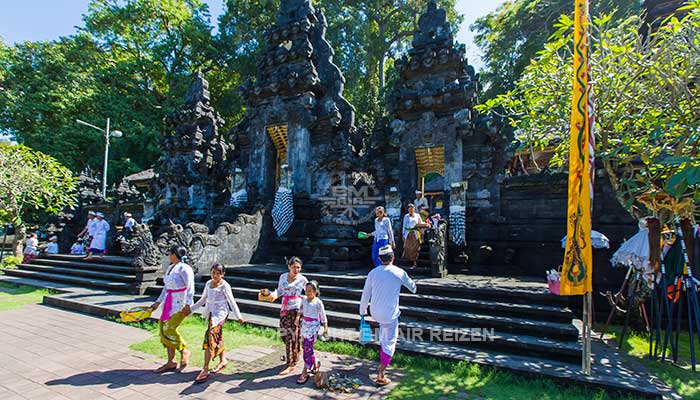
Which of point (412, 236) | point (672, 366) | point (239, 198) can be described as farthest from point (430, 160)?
point (672, 366)

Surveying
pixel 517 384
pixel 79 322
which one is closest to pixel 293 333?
pixel 517 384

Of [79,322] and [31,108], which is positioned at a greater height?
[31,108]

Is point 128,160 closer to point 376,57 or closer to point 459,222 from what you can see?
point 376,57

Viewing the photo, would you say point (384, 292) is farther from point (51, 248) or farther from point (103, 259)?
point (51, 248)

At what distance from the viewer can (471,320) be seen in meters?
5.54

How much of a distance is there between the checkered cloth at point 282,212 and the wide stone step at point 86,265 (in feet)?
11.7

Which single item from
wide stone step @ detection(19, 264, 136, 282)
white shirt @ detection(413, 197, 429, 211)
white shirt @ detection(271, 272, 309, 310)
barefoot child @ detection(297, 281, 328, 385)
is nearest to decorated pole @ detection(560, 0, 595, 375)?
barefoot child @ detection(297, 281, 328, 385)

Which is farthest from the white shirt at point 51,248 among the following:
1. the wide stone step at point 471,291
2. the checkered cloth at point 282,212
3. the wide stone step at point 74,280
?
the wide stone step at point 471,291

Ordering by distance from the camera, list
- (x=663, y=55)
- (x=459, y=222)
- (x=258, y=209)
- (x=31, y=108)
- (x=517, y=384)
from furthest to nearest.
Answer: (x=31, y=108), (x=258, y=209), (x=459, y=222), (x=663, y=55), (x=517, y=384)

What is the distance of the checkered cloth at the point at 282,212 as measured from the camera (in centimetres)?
1130

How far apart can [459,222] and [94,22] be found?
28.9m

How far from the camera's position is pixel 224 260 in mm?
9781

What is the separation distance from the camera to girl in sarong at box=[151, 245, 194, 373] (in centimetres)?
444

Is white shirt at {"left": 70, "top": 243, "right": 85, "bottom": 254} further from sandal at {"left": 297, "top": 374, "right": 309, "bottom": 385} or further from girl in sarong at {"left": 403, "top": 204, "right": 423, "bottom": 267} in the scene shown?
sandal at {"left": 297, "top": 374, "right": 309, "bottom": 385}
